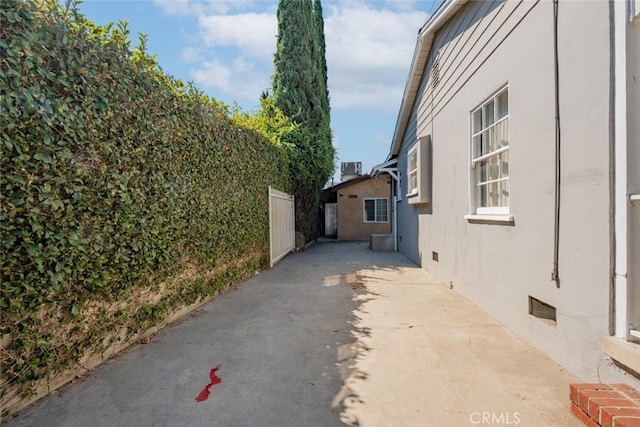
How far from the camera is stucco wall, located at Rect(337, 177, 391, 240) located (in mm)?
15930

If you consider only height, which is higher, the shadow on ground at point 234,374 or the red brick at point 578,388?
the red brick at point 578,388

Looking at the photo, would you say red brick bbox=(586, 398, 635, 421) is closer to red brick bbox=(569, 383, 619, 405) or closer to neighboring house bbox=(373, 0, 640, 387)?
red brick bbox=(569, 383, 619, 405)

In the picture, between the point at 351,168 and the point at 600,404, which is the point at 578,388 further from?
the point at 351,168

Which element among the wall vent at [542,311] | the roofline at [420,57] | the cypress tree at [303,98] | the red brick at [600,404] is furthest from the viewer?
the cypress tree at [303,98]

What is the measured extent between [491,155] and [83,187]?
4.63 meters

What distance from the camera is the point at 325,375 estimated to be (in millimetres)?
2637

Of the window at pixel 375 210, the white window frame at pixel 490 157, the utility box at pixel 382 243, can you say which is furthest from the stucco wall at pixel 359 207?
the white window frame at pixel 490 157

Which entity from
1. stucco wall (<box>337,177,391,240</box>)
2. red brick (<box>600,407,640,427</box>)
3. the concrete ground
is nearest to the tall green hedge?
the concrete ground

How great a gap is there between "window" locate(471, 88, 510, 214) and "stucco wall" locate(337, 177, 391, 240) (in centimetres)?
1126

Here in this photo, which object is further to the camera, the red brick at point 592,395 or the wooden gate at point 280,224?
the wooden gate at point 280,224

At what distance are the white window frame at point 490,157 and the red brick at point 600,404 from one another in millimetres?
2042

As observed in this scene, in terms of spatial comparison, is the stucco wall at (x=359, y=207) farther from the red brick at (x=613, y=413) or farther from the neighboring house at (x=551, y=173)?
the red brick at (x=613, y=413)

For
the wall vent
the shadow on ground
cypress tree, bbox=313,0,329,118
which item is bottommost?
the shadow on ground

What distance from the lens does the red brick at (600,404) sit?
1848 millimetres
